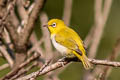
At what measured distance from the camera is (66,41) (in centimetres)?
394

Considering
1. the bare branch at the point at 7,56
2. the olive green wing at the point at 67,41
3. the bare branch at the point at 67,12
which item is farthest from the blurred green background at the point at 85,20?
the bare branch at the point at 7,56

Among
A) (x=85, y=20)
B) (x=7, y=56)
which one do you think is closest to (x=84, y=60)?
(x=7, y=56)

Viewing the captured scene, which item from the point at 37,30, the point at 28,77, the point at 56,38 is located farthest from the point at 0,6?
the point at 37,30

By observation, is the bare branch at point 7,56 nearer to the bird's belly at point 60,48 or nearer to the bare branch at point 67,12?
the bird's belly at point 60,48

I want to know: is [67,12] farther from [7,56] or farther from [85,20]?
[85,20]

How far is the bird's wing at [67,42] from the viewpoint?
373 centimetres

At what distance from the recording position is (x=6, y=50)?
12.7ft

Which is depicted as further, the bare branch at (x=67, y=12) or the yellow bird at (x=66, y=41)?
the bare branch at (x=67, y=12)

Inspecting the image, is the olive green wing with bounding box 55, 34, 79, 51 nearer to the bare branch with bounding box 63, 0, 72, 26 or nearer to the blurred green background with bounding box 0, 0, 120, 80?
the bare branch with bounding box 63, 0, 72, 26

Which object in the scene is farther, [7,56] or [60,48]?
[60,48]

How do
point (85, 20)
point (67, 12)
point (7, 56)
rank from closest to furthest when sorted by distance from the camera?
point (7, 56)
point (67, 12)
point (85, 20)

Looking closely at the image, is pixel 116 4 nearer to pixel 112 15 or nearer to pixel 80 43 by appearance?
pixel 112 15

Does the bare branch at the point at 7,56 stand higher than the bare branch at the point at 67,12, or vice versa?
the bare branch at the point at 67,12

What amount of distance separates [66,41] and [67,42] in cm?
3
